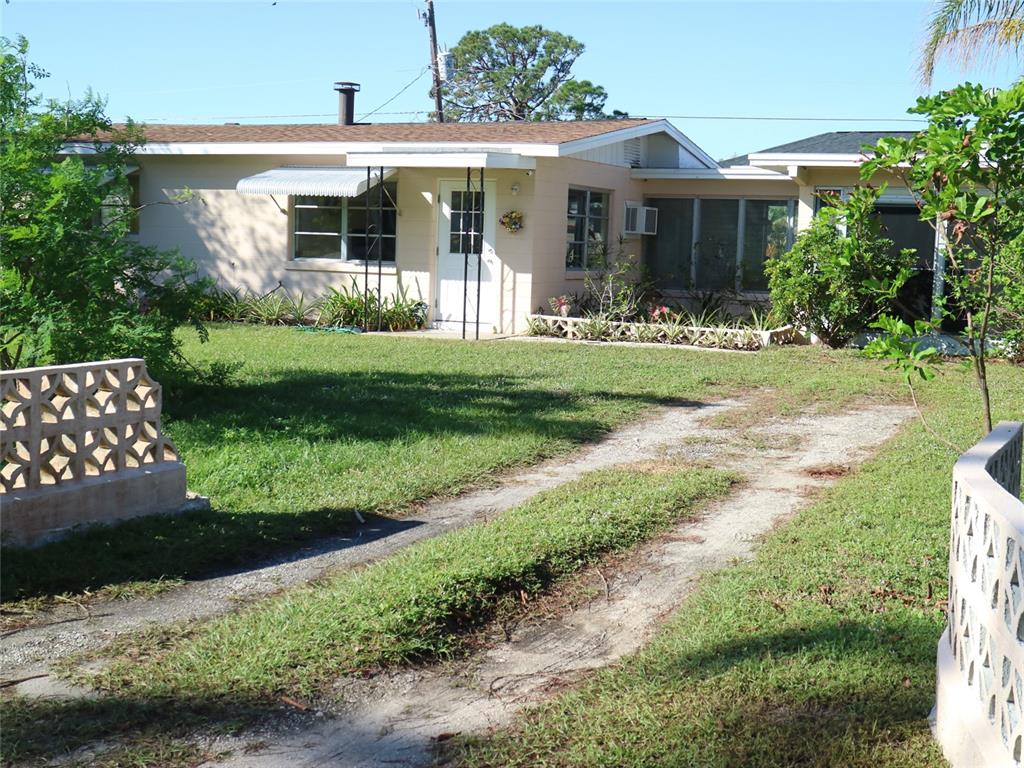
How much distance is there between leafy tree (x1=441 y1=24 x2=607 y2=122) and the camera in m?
49.4

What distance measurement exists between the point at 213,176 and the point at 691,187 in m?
8.46

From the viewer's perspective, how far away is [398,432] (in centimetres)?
915

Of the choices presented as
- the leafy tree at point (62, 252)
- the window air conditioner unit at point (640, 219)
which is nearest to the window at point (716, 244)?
the window air conditioner unit at point (640, 219)

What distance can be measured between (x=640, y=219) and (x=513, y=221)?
363cm

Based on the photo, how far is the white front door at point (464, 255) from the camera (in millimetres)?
18125

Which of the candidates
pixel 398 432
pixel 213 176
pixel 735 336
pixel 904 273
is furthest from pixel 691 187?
pixel 904 273

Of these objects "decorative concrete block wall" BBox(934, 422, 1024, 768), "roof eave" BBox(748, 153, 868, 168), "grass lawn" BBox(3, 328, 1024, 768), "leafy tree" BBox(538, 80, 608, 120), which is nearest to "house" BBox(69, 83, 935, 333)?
"roof eave" BBox(748, 153, 868, 168)

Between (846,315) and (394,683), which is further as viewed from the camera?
(846,315)

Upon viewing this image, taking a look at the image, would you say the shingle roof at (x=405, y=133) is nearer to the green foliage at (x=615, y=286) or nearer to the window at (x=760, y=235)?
the green foliage at (x=615, y=286)

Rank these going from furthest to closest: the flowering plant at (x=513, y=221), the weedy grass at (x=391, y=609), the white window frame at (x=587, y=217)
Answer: the white window frame at (x=587, y=217)
the flowering plant at (x=513, y=221)
the weedy grass at (x=391, y=609)

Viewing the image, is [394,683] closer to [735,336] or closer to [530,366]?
[530,366]

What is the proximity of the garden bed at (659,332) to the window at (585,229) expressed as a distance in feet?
5.82

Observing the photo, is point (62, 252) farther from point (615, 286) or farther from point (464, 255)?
point (615, 286)

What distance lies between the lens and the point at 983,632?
3.54m
